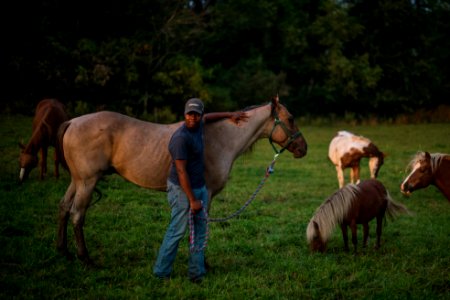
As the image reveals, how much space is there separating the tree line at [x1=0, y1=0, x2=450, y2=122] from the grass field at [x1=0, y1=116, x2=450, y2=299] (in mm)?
12554

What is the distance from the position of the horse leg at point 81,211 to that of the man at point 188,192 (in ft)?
3.34

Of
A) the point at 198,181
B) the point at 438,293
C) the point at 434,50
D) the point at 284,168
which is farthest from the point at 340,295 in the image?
the point at 434,50

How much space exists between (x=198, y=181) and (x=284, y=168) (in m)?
9.23

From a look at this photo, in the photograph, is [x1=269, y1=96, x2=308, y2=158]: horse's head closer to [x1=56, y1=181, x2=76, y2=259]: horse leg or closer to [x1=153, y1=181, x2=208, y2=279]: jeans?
[x1=153, y1=181, x2=208, y2=279]: jeans

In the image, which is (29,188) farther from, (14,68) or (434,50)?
(434,50)

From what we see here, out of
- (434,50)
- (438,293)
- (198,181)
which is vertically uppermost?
(434,50)

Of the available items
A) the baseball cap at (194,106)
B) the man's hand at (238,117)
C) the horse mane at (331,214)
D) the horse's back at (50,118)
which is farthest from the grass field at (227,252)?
the baseball cap at (194,106)

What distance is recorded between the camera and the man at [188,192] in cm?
451

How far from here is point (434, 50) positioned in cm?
3509

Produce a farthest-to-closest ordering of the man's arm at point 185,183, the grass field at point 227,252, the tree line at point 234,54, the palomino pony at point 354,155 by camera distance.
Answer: the tree line at point 234,54, the palomino pony at point 354,155, the grass field at point 227,252, the man's arm at point 185,183

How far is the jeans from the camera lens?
15.4 feet

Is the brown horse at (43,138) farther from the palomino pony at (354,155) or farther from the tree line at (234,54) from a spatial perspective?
the tree line at (234,54)

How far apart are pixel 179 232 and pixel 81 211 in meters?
1.39

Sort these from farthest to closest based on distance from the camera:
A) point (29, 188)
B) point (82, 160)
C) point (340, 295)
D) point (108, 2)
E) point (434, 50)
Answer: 1. point (434, 50)
2. point (108, 2)
3. point (29, 188)
4. point (82, 160)
5. point (340, 295)
